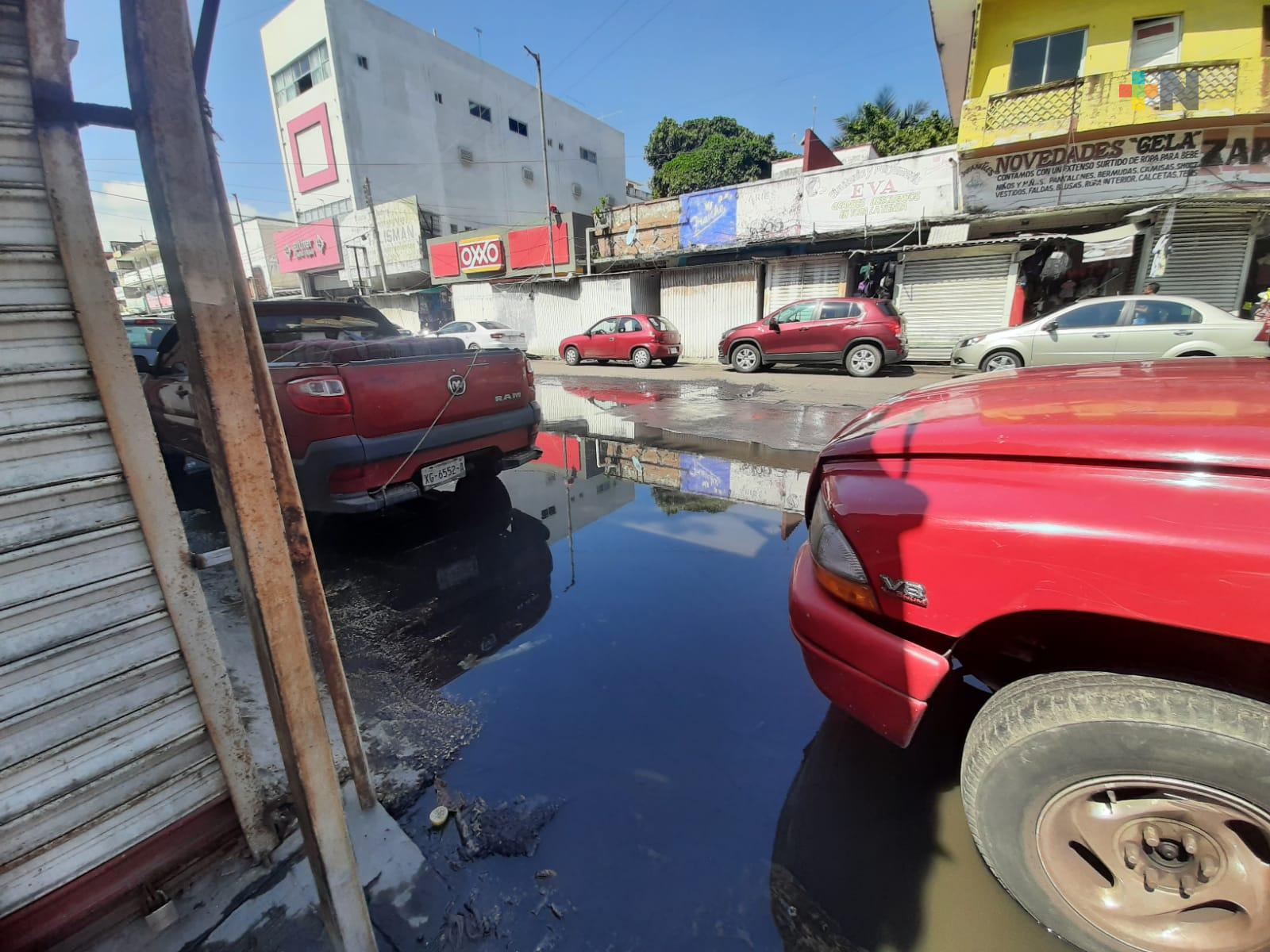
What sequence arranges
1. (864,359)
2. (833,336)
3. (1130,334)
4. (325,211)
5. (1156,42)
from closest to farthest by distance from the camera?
(1130,334)
(864,359)
(833,336)
(1156,42)
(325,211)

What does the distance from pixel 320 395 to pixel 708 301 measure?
15398mm

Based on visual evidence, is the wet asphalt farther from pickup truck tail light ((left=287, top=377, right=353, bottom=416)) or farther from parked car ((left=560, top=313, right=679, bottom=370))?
parked car ((left=560, top=313, right=679, bottom=370))

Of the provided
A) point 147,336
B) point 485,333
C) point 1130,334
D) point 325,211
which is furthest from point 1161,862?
point 325,211

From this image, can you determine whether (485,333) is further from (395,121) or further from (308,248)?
(395,121)

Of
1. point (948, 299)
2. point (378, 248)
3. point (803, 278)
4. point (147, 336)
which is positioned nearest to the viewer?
point (147, 336)

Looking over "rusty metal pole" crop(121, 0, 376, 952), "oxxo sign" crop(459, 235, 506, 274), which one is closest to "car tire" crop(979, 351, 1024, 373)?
"rusty metal pole" crop(121, 0, 376, 952)

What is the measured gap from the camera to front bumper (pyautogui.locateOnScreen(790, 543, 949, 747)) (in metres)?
1.46

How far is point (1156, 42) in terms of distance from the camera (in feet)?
40.3

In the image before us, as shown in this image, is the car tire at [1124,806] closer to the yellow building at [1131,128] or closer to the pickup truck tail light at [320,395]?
the pickup truck tail light at [320,395]

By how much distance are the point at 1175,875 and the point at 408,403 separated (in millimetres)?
3790

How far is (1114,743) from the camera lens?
3.92 ft

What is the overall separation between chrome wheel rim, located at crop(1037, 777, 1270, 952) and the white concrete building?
2764 cm

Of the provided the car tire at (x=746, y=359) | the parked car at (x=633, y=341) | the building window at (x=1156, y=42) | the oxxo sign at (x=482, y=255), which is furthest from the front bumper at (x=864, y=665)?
the oxxo sign at (x=482, y=255)

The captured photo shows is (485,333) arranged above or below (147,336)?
below
